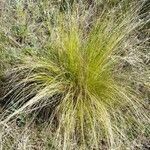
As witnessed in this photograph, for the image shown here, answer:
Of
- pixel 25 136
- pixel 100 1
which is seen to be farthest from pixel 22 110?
pixel 100 1

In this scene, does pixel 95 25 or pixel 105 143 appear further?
pixel 95 25

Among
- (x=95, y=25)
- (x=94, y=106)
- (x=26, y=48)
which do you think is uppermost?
(x=95, y=25)

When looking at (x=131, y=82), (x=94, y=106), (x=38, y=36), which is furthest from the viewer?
(x=38, y=36)

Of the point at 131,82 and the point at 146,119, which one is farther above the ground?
the point at 131,82

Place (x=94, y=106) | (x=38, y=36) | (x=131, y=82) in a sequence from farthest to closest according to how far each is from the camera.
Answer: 1. (x=38, y=36)
2. (x=131, y=82)
3. (x=94, y=106)

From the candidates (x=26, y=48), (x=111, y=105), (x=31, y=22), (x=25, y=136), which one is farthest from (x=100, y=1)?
(x=25, y=136)

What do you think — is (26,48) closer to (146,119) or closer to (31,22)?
(31,22)

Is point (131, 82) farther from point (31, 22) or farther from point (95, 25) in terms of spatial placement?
point (31, 22)
